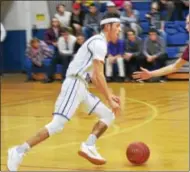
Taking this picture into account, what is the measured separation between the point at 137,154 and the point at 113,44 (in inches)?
464

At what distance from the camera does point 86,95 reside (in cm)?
784

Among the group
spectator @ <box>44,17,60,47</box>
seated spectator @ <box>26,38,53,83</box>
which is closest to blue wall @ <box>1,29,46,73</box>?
spectator @ <box>44,17,60,47</box>

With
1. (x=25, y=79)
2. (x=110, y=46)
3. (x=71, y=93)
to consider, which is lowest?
(x=25, y=79)

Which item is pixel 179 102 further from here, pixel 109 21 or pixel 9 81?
pixel 9 81


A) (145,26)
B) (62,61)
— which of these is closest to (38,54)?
(62,61)

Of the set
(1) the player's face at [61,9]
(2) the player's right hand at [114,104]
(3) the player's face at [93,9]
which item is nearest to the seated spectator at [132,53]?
(3) the player's face at [93,9]

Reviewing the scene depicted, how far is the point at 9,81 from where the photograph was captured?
2133 cm

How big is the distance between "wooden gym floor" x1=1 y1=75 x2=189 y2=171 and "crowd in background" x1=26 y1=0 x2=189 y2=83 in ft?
5.26

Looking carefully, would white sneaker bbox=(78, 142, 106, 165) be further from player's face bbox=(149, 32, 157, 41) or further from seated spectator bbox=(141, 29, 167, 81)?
player's face bbox=(149, 32, 157, 41)

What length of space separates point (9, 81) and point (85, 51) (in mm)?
13873

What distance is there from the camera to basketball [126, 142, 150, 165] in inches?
313

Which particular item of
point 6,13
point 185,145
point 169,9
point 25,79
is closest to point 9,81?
point 25,79

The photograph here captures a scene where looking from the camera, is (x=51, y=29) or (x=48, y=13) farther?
(x=48, y=13)

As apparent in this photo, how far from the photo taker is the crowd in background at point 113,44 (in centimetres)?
1933
